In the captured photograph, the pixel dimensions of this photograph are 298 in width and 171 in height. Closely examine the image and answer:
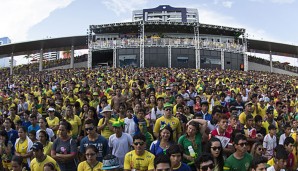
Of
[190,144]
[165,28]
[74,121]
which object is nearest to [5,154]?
[74,121]

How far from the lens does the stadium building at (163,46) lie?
40281mm

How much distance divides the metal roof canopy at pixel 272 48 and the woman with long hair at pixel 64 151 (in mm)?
43342

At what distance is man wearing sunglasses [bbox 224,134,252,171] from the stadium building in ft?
112

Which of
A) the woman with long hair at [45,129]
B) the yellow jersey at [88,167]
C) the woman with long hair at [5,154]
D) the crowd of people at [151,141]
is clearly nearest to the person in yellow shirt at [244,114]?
the crowd of people at [151,141]

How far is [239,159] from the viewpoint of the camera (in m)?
5.32

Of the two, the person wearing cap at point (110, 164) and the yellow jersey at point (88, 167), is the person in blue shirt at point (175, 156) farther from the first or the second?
the yellow jersey at point (88, 167)

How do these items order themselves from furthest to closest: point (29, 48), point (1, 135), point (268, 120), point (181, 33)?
Answer: point (29, 48), point (181, 33), point (268, 120), point (1, 135)

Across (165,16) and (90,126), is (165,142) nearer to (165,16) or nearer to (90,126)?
(90,126)

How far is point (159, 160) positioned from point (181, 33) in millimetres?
41511

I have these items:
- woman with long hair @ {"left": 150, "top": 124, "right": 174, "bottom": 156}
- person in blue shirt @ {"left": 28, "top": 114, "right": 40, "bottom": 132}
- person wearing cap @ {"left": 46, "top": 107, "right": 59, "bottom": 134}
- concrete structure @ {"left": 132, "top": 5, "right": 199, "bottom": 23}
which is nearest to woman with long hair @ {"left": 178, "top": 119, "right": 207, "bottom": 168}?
woman with long hair @ {"left": 150, "top": 124, "right": 174, "bottom": 156}

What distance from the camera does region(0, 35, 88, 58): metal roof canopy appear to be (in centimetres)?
4491

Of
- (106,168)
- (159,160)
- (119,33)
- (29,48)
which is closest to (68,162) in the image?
(106,168)

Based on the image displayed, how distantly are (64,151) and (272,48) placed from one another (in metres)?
48.7

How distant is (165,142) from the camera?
617 centimetres
